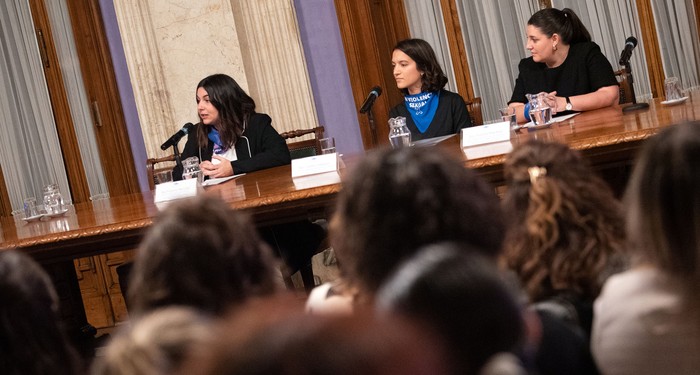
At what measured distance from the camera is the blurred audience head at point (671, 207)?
1.28 meters

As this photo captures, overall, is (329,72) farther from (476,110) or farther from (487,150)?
(487,150)

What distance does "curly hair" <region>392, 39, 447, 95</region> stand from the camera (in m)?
5.00

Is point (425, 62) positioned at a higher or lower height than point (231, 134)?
higher

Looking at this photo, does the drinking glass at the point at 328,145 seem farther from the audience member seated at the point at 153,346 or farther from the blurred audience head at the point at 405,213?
the audience member seated at the point at 153,346

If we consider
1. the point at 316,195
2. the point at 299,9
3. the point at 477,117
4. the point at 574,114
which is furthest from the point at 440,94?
the point at 316,195

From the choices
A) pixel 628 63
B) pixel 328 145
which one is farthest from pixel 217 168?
pixel 628 63

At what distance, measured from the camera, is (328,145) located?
4.43 meters

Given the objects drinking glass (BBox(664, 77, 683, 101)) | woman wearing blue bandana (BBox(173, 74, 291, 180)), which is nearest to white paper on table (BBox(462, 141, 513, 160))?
drinking glass (BBox(664, 77, 683, 101))

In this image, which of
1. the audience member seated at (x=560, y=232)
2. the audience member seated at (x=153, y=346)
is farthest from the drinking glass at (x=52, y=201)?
the audience member seated at (x=153, y=346)

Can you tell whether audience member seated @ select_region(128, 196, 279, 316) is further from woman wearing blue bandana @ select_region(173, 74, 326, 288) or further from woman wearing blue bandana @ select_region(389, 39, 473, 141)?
woman wearing blue bandana @ select_region(389, 39, 473, 141)

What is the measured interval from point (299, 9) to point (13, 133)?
2017 millimetres

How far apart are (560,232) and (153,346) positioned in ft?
3.43

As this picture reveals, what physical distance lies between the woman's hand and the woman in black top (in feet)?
4.49

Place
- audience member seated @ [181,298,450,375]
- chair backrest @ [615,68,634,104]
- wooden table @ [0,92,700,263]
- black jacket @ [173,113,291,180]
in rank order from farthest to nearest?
black jacket @ [173,113,291,180]
chair backrest @ [615,68,634,104]
wooden table @ [0,92,700,263]
audience member seated @ [181,298,450,375]
